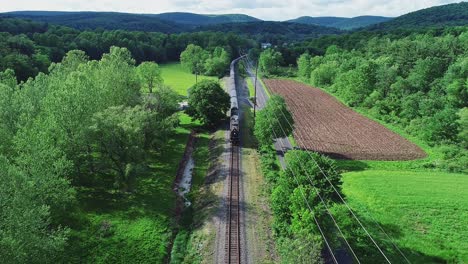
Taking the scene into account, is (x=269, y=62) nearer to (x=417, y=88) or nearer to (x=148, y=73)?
(x=417, y=88)

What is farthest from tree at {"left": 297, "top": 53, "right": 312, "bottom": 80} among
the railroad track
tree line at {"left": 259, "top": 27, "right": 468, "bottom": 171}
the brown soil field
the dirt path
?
the railroad track

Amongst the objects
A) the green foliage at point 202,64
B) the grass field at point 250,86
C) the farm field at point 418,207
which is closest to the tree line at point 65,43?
the green foliage at point 202,64

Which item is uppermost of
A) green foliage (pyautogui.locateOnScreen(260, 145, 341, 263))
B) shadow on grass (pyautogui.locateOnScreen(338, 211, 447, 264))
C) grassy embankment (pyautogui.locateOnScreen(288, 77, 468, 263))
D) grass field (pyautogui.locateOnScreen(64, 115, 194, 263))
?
green foliage (pyautogui.locateOnScreen(260, 145, 341, 263))

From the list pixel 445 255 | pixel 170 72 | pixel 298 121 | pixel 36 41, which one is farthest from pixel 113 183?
pixel 36 41

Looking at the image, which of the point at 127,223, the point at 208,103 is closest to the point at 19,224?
the point at 127,223

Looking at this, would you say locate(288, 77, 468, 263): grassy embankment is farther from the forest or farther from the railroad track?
the railroad track

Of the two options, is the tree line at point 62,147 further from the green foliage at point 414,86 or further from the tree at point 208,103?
the green foliage at point 414,86

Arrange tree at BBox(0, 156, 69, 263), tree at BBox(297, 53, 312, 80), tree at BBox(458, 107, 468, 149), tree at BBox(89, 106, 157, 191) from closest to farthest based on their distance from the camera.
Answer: tree at BBox(0, 156, 69, 263), tree at BBox(89, 106, 157, 191), tree at BBox(458, 107, 468, 149), tree at BBox(297, 53, 312, 80)
